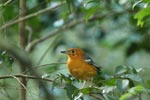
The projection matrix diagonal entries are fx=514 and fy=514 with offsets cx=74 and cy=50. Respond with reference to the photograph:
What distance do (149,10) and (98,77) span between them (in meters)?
0.59

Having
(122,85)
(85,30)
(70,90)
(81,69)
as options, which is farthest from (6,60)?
(85,30)

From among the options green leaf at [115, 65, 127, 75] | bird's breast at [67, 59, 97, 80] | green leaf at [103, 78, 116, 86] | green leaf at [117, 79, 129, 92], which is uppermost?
bird's breast at [67, 59, 97, 80]

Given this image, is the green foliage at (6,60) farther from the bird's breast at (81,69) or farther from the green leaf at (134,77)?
the green leaf at (134,77)

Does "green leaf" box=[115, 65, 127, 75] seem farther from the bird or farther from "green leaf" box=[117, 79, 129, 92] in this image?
the bird

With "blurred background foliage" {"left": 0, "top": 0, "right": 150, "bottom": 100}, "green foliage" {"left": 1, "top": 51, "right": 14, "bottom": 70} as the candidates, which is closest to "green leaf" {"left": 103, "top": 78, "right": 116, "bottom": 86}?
"green foliage" {"left": 1, "top": 51, "right": 14, "bottom": 70}

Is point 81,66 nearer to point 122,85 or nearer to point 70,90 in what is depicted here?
point 70,90

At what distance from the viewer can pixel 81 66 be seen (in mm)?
3746

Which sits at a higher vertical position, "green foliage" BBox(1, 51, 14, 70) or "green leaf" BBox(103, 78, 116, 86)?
"green foliage" BBox(1, 51, 14, 70)

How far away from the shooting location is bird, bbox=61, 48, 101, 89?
3596 mm

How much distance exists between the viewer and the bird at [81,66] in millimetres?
3596

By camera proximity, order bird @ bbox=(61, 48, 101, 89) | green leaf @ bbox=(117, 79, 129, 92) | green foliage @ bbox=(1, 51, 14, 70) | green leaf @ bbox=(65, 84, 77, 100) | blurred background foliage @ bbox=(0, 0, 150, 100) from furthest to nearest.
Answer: blurred background foliage @ bbox=(0, 0, 150, 100), bird @ bbox=(61, 48, 101, 89), green foliage @ bbox=(1, 51, 14, 70), green leaf @ bbox=(65, 84, 77, 100), green leaf @ bbox=(117, 79, 129, 92)

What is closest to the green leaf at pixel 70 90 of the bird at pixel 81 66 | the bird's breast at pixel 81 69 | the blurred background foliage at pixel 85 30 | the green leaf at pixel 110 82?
the green leaf at pixel 110 82

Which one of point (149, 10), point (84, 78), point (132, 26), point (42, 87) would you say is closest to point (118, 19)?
point (132, 26)

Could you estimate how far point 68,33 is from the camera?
6.50 m
